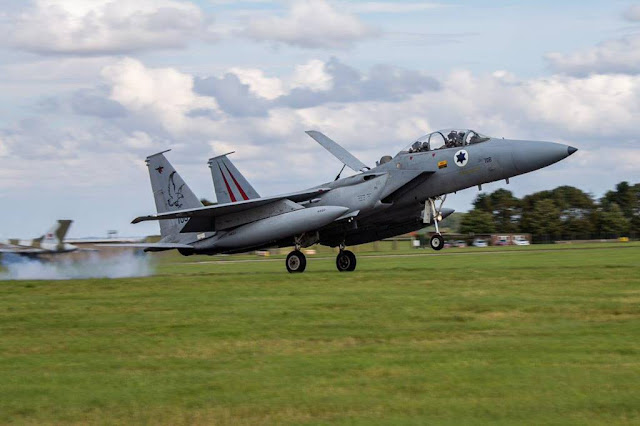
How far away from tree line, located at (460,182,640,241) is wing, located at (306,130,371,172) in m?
72.7

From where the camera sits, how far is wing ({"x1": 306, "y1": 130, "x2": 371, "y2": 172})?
23.6 m

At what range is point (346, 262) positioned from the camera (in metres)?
23.3

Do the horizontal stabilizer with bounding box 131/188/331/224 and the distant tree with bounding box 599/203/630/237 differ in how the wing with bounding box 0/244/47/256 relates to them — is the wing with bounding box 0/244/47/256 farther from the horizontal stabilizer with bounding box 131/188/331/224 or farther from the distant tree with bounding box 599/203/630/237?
the distant tree with bounding box 599/203/630/237

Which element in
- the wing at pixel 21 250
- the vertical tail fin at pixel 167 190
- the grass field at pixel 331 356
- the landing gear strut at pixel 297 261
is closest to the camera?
the grass field at pixel 331 356

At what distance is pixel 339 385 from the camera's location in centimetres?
802

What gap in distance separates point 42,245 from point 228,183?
42.3 feet

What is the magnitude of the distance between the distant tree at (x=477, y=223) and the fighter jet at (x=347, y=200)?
7374 centimetres

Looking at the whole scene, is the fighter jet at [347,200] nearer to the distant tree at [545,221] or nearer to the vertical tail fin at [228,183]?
the vertical tail fin at [228,183]

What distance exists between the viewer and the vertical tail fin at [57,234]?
3488 centimetres

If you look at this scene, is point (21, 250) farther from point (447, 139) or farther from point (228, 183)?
point (447, 139)

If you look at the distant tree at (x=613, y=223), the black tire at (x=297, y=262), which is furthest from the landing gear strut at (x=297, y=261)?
the distant tree at (x=613, y=223)

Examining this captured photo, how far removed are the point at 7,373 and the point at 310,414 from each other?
3.64 metres

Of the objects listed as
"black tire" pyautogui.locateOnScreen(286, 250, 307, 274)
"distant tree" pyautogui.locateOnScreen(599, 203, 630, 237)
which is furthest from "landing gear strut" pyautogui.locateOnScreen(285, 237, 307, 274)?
"distant tree" pyautogui.locateOnScreen(599, 203, 630, 237)

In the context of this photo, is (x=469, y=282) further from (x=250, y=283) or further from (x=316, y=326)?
(x=316, y=326)
